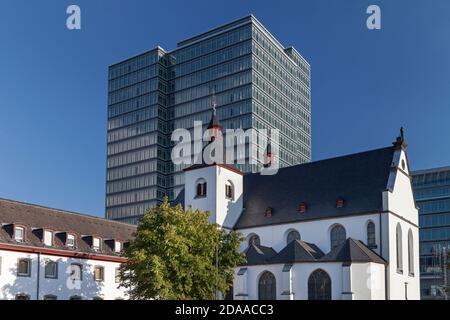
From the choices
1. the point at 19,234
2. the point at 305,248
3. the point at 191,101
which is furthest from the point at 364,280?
the point at 191,101

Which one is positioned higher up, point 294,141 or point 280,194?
point 294,141

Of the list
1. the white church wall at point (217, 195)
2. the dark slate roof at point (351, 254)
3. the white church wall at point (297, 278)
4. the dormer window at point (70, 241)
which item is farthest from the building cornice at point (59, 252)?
the dark slate roof at point (351, 254)

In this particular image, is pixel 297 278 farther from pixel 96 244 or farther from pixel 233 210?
pixel 96 244

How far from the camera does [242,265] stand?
54.0 m

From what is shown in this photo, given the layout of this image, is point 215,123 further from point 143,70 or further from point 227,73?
point 143,70

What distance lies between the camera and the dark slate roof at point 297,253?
50688 mm

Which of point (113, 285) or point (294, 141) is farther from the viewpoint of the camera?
point (294, 141)

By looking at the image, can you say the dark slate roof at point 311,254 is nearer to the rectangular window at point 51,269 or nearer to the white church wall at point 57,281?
the white church wall at point 57,281

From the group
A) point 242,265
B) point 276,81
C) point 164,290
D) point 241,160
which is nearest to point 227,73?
point 276,81

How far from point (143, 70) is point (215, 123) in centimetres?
10569

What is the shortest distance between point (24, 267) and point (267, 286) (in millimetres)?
21261

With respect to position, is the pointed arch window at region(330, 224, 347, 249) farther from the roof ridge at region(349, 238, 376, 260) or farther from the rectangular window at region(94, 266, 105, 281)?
the rectangular window at region(94, 266, 105, 281)

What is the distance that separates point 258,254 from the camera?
2151 inches

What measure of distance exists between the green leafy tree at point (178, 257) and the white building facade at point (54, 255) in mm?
7741
